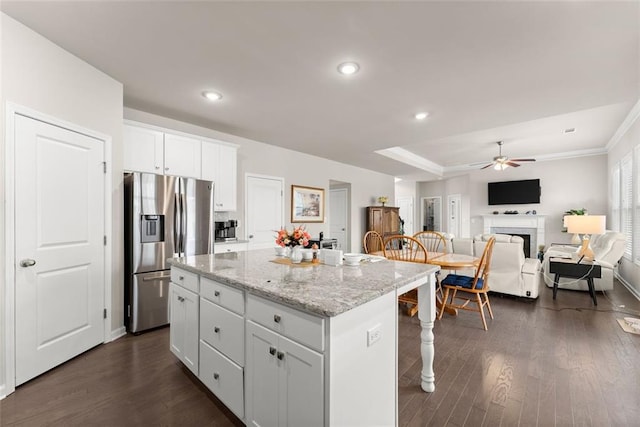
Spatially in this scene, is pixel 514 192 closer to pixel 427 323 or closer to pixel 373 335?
pixel 427 323

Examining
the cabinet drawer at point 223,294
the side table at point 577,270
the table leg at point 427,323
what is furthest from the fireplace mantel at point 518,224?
the cabinet drawer at point 223,294

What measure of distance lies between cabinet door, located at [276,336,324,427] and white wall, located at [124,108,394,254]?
349cm

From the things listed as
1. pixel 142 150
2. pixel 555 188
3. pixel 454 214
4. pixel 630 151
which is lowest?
pixel 454 214

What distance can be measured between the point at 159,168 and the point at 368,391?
129 inches

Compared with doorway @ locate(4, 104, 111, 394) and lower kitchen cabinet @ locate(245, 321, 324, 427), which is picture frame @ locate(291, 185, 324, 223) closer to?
doorway @ locate(4, 104, 111, 394)

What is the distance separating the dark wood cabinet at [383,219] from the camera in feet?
23.7

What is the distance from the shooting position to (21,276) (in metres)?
2.06

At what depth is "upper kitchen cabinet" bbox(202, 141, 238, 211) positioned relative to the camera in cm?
383

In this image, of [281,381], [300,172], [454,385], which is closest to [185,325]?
[281,381]

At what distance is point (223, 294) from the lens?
5.67ft

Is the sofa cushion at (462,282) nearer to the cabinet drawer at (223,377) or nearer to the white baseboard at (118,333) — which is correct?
the cabinet drawer at (223,377)

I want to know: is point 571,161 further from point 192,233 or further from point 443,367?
point 192,233

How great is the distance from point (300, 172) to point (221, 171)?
2.05 m

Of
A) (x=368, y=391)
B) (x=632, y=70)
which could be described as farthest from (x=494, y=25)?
(x=368, y=391)
